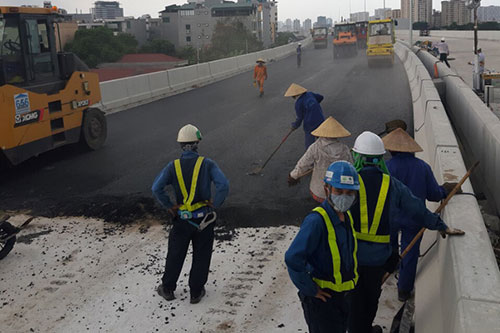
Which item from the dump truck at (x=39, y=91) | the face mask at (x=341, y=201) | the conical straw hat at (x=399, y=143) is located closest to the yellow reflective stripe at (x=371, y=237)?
the face mask at (x=341, y=201)

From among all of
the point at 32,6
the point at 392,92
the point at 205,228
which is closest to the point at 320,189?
the point at 205,228

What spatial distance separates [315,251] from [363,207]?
2.34 feet

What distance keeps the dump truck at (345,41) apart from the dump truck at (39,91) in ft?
118

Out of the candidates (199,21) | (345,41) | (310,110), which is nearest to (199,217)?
(310,110)

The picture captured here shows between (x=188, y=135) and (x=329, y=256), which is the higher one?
(x=188, y=135)

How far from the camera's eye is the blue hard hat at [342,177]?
3.64 m

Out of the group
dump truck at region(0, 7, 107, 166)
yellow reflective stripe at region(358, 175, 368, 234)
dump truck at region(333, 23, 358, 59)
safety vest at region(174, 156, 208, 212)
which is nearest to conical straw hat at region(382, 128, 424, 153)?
yellow reflective stripe at region(358, 175, 368, 234)

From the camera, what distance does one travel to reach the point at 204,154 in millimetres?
12320

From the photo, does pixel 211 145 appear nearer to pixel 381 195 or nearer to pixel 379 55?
pixel 381 195

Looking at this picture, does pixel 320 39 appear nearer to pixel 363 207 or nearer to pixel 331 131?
pixel 331 131

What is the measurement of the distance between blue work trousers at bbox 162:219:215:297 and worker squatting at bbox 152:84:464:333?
0.04 ft

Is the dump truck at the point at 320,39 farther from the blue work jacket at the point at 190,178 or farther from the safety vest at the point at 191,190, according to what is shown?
the safety vest at the point at 191,190

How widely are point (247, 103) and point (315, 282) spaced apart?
16623 mm

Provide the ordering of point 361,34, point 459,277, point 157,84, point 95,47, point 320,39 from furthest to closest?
point 95,47, point 320,39, point 361,34, point 157,84, point 459,277
